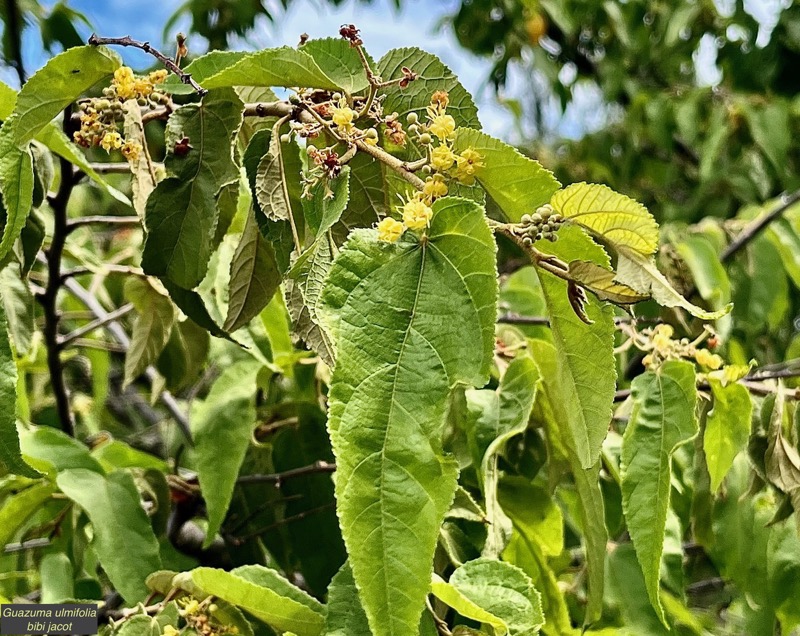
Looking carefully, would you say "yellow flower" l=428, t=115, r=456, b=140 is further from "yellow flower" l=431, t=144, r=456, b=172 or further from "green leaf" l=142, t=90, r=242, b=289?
"green leaf" l=142, t=90, r=242, b=289

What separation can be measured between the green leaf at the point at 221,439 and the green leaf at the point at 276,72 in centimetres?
36

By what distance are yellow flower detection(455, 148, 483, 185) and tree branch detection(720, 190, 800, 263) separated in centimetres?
85

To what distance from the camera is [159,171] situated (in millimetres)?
649

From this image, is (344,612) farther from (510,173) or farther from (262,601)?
(510,173)

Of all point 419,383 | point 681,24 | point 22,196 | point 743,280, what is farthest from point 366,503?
point 681,24

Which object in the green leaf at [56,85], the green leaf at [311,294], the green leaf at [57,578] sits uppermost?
the green leaf at [56,85]

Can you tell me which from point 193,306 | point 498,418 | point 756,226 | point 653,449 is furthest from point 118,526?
point 756,226

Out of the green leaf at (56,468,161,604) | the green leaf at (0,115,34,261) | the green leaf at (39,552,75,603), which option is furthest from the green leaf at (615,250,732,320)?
the green leaf at (39,552,75,603)

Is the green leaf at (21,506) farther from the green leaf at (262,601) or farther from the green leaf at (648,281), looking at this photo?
the green leaf at (648,281)

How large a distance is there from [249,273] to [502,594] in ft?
0.83

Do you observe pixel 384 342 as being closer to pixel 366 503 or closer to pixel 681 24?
pixel 366 503

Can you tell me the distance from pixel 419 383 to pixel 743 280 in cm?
99

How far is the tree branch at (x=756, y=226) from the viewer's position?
3.77 feet

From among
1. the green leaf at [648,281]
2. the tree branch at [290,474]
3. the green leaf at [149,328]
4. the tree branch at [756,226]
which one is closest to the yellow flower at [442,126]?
the green leaf at [648,281]
